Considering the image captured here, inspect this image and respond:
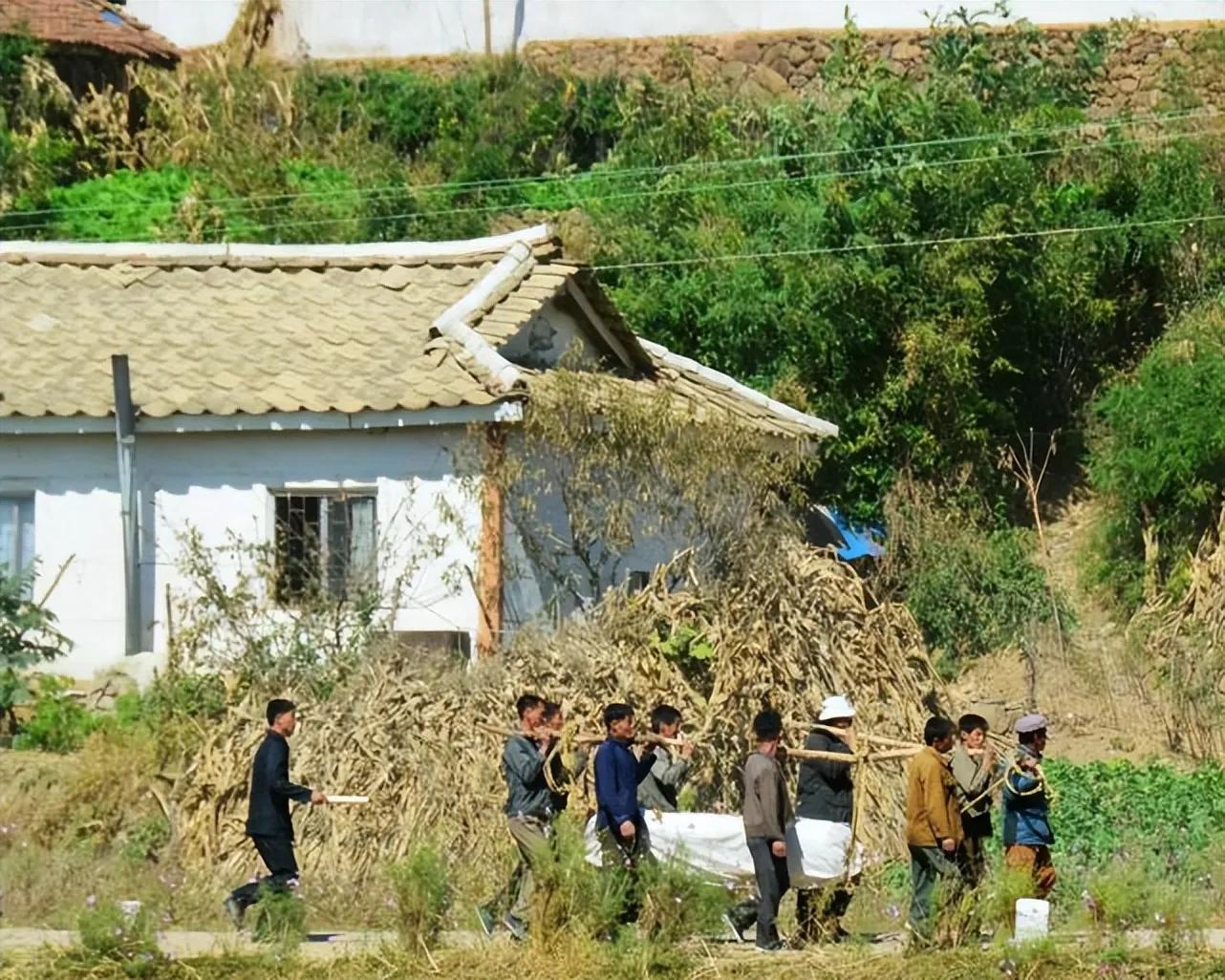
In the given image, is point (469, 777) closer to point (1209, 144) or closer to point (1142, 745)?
point (1142, 745)

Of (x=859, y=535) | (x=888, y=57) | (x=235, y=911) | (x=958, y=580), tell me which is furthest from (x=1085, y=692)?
(x=888, y=57)

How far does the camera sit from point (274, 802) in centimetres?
1428

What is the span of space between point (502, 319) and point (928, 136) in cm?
866

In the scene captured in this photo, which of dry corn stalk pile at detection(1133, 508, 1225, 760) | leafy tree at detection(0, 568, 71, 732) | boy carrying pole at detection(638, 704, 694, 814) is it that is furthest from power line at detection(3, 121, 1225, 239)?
boy carrying pole at detection(638, 704, 694, 814)

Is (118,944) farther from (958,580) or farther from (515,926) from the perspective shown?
(958,580)

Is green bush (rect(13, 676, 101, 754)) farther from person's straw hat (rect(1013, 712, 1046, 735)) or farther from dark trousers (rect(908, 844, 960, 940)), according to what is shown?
person's straw hat (rect(1013, 712, 1046, 735))

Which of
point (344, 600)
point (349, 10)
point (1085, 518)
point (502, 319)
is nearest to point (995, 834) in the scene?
point (344, 600)

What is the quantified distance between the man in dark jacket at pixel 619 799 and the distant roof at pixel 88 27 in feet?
76.1

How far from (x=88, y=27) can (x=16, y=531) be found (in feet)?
51.1

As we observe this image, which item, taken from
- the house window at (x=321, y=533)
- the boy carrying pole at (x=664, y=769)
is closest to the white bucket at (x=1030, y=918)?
the boy carrying pole at (x=664, y=769)

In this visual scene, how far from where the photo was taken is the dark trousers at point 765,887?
13.8 meters

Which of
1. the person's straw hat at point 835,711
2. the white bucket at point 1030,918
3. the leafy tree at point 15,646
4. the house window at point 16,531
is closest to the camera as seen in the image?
the white bucket at point 1030,918

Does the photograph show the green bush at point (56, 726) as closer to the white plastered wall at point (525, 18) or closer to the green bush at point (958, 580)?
the green bush at point (958, 580)

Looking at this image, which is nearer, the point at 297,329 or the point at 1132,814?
the point at 1132,814
